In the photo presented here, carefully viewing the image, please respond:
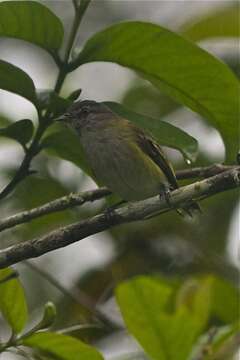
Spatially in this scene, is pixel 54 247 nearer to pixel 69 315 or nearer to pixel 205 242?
pixel 69 315

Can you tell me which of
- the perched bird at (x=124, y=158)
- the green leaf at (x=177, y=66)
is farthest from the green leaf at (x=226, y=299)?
the green leaf at (x=177, y=66)

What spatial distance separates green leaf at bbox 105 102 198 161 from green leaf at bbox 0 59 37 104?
317 mm

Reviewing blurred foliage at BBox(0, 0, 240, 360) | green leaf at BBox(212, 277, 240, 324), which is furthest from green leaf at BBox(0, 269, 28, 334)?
green leaf at BBox(212, 277, 240, 324)

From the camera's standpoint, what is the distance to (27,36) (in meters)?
3.76

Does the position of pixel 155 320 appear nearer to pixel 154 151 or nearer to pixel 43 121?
pixel 43 121

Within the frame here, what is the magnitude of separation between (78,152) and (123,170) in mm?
722

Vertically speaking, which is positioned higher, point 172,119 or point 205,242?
point 172,119

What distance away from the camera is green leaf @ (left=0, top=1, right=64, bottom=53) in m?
3.65

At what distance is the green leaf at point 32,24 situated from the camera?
12.0 feet

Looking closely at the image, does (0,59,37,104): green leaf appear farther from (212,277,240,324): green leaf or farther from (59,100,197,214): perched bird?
(212,277,240,324): green leaf

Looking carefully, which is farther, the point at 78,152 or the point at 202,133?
the point at 202,133

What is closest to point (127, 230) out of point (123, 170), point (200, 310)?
point (123, 170)

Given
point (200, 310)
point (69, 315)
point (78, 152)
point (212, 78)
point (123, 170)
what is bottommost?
point (69, 315)

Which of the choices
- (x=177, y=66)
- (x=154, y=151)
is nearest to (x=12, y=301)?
(x=177, y=66)
